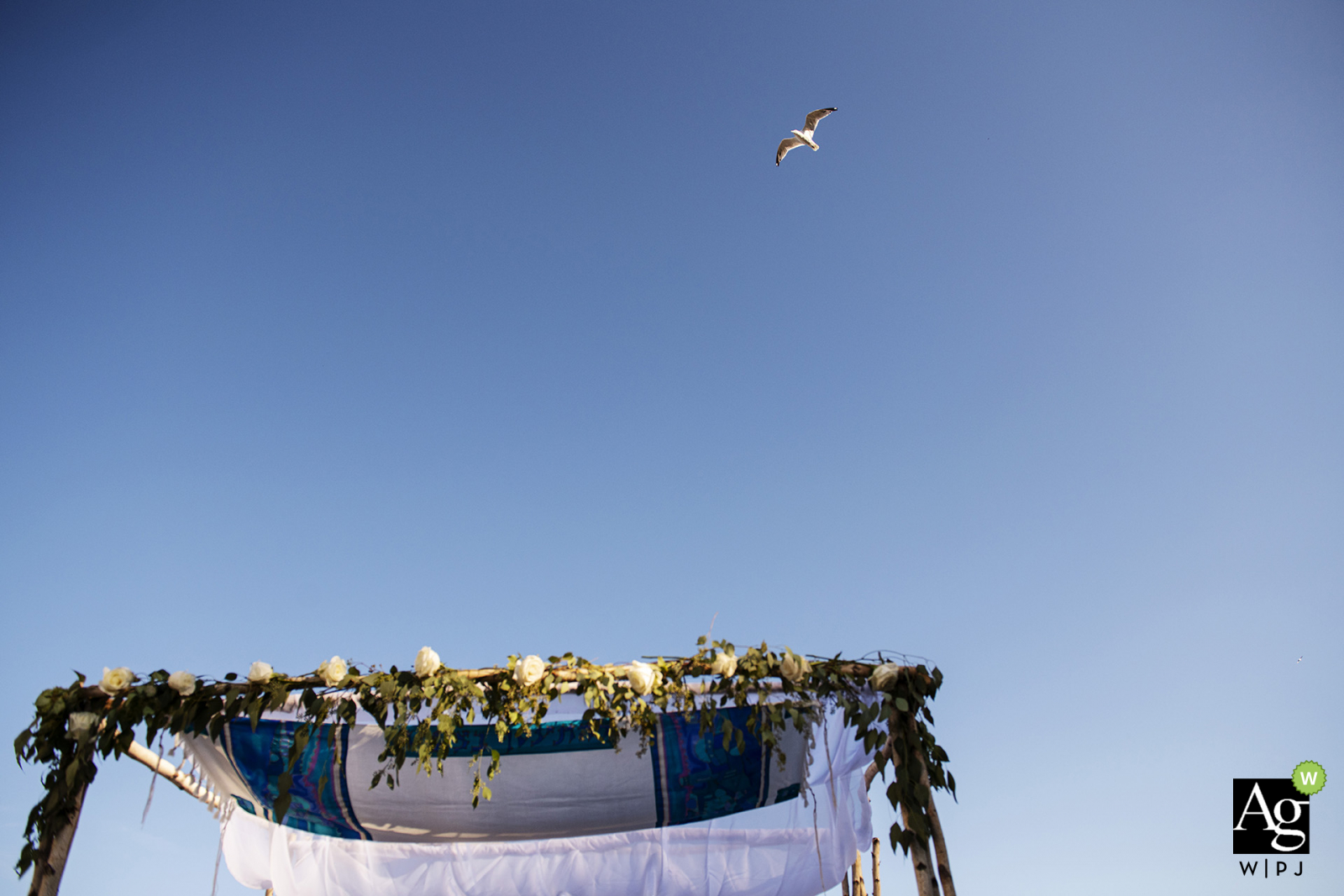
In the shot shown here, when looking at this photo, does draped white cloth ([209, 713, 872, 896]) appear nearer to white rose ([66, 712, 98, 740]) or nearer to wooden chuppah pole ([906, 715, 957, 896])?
wooden chuppah pole ([906, 715, 957, 896])

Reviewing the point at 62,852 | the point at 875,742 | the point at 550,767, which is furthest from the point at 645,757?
the point at 62,852

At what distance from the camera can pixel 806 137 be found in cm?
825

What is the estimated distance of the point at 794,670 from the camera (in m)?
3.52

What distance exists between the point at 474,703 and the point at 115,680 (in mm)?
1691

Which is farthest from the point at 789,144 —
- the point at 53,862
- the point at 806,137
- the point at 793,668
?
the point at 53,862

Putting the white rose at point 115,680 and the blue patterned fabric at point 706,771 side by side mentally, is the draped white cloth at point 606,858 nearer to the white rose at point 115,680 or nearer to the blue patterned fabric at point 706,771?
the blue patterned fabric at point 706,771

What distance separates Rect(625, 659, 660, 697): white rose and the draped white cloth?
105 centimetres

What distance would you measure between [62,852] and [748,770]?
3251mm

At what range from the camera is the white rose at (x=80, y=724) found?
3.43 meters

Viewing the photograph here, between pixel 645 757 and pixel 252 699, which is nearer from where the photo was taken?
pixel 252 699

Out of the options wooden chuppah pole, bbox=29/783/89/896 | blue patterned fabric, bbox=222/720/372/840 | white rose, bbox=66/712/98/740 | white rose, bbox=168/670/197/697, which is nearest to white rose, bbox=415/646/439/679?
blue patterned fabric, bbox=222/720/372/840

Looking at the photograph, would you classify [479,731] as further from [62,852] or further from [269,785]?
[62,852]

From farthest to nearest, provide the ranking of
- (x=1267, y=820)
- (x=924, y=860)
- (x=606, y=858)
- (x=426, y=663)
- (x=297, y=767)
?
(x=1267, y=820), (x=606, y=858), (x=297, y=767), (x=426, y=663), (x=924, y=860)

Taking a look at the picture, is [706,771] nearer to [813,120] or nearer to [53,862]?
[53,862]
